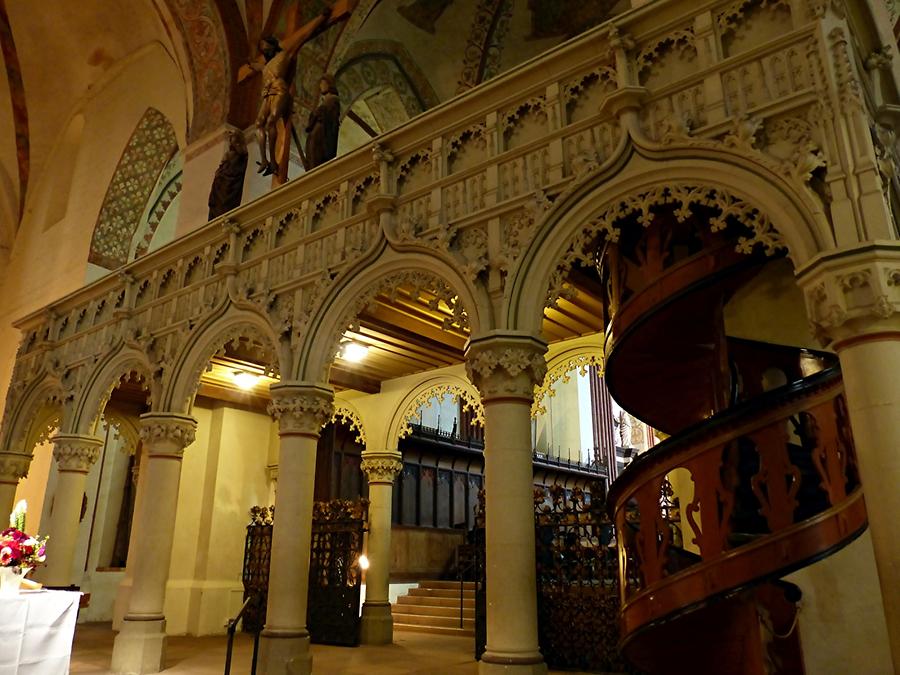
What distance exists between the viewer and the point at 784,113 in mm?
4152

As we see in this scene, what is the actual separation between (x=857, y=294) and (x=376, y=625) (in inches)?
270

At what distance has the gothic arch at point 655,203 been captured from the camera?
3.88m

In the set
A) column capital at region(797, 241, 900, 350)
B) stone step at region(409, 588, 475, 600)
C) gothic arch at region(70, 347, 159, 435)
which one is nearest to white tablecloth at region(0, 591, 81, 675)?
gothic arch at region(70, 347, 159, 435)

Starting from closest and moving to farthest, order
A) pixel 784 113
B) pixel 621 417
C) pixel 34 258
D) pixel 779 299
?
pixel 784 113
pixel 779 299
pixel 34 258
pixel 621 417

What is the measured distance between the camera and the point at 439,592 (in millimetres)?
10312

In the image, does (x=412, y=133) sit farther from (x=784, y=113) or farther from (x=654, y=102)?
(x=784, y=113)

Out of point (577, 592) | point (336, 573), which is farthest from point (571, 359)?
point (336, 573)

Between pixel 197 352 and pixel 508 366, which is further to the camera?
pixel 197 352

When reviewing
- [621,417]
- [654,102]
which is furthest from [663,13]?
[621,417]

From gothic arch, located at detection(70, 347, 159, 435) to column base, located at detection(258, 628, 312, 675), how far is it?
3.89 m

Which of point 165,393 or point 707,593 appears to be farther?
point 165,393

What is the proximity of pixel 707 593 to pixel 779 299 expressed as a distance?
2516 millimetres

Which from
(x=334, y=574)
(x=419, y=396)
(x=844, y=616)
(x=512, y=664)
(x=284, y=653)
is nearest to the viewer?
(x=512, y=664)

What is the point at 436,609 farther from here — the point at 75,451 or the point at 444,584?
the point at 75,451
